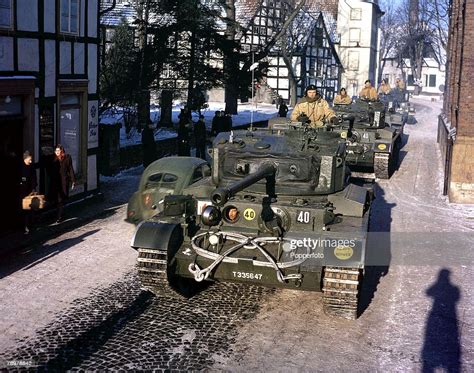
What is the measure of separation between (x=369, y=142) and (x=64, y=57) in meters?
8.63

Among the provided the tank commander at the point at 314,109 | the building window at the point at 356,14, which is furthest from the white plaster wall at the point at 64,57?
the building window at the point at 356,14

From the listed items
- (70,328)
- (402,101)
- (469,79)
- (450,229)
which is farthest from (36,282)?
(402,101)

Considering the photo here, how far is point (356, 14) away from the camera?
213ft

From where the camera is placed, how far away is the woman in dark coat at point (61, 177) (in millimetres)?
12734

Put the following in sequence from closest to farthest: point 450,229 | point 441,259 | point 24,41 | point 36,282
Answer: point 36,282
point 441,259
point 24,41
point 450,229

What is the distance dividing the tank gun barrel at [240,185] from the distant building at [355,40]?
5689 centimetres

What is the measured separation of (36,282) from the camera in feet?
30.7

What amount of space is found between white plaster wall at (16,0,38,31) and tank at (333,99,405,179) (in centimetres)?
779

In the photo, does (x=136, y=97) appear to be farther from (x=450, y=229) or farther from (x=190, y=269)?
(x=190, y=269)

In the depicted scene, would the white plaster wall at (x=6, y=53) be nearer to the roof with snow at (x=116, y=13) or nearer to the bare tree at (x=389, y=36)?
the roof with snow at (x=116, y=13)

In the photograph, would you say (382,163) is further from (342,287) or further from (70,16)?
(342,287)

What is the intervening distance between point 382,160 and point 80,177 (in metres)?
8.26

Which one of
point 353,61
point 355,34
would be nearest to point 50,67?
point 353,61

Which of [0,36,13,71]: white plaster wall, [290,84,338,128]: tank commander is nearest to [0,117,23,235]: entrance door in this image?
[0,36,13,71]: white plaster wall
